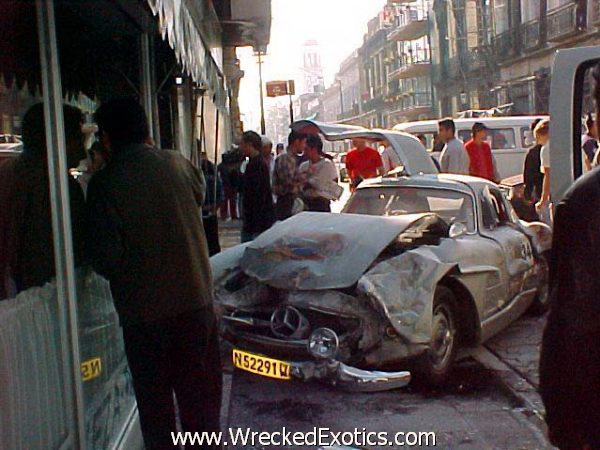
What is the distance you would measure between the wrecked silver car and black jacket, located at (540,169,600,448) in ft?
10.5

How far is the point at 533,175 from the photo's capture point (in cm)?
1080

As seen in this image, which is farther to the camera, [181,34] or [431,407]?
[431,407]

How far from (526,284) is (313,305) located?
262cm

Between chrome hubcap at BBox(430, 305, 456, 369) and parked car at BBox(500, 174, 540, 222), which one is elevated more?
parked car at BBox(500, 174, 540, 222)

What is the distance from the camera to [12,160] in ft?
10.4

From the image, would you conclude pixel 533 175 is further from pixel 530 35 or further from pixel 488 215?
pixel 530 35

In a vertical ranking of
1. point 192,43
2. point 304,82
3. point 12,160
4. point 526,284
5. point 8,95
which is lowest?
point 526,284

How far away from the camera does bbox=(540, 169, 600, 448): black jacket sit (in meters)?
2.12

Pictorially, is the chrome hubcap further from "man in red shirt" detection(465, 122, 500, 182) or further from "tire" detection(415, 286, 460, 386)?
"man in red shirt" detection(465, 122, 500, 182)

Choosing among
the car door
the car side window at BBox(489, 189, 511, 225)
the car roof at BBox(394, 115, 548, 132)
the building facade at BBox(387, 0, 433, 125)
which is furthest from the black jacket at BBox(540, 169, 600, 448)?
the building facade at BBox(387, 0, 433, 125)

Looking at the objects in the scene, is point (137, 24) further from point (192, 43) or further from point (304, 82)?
Answer: point (304, 82)

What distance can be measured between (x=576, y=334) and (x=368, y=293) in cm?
331

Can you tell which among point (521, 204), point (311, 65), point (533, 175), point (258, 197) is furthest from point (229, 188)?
point (311, 65)

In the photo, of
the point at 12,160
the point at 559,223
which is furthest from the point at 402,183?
the point at 559,223
